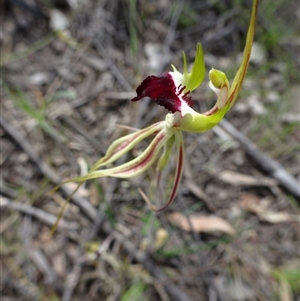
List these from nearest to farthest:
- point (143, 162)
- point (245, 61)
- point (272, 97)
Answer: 1. point (245, 61)
2. point (143, 162)
3. point (272, 97)

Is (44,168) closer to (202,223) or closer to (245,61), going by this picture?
(202,223)

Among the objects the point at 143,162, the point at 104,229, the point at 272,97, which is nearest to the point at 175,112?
the point at 143,162

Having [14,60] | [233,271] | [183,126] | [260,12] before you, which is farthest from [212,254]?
[260,12]

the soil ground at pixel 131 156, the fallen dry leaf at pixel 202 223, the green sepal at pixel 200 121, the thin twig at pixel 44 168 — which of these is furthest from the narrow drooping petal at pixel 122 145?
the fallen dry leaf at pixel 202 223

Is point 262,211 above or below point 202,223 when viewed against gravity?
below

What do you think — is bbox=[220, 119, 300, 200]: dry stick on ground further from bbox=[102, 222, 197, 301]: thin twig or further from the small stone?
bbox=[102, 222, 197, 301]: thin twig

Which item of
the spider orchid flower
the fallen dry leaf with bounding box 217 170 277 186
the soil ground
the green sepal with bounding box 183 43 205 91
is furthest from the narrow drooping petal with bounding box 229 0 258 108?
the fallen dry leaf with bounding box 217 170 277 186

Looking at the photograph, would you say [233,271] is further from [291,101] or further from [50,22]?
[50,22]
